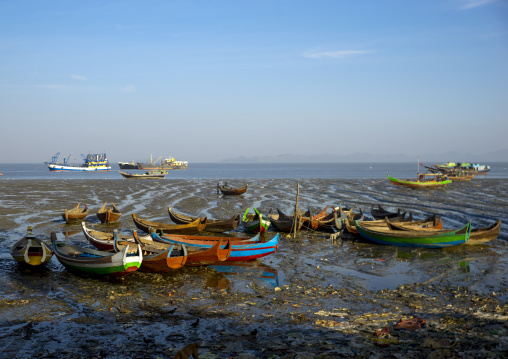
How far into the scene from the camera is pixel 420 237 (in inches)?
728

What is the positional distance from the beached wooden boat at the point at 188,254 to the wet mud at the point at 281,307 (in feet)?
1.34

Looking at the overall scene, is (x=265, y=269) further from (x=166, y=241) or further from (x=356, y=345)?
(x=356, y=345)

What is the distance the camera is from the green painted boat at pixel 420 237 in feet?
59.5

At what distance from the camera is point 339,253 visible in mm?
18109

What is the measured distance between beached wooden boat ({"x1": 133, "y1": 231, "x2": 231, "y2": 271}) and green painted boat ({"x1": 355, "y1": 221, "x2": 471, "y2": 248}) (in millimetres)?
8125

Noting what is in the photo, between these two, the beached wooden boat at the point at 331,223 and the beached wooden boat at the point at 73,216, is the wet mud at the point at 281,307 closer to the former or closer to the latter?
the beached wooden boat at the point at 331,223

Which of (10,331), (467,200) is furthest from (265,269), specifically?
(467,200)

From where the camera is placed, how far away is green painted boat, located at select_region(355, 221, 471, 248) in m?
18.1

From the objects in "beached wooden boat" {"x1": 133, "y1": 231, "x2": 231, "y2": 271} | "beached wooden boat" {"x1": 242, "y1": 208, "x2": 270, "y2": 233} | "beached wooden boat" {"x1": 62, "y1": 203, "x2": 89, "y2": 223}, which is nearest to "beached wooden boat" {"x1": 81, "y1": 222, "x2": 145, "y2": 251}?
"beached wooden boat" {"x1": 133, "y1": 231, "x2": 231, "y2": 271}

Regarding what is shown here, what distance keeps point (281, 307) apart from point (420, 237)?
10.5m

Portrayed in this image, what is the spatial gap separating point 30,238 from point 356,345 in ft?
40.8

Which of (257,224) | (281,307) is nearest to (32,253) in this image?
(281,307)

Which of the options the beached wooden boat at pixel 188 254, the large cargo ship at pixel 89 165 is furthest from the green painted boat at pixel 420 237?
the large cargo ship at pixel 89 165

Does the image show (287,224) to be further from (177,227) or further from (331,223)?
(177,227)
